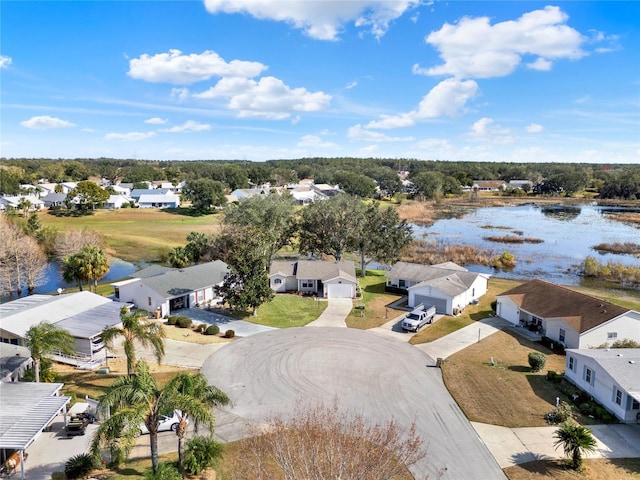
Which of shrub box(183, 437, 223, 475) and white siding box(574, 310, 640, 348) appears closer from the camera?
shrub box(183, 437, 223, 475)

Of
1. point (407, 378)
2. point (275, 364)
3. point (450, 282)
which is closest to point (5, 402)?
point (275, 364)

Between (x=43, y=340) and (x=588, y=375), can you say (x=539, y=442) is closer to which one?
(x=588, y=375)

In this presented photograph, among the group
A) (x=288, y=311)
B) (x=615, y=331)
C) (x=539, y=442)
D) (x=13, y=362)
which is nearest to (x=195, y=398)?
(x=13, y=362)

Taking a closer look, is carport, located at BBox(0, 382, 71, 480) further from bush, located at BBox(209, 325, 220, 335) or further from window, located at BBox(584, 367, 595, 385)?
window, located at BBox(584, 367, 595, 385)

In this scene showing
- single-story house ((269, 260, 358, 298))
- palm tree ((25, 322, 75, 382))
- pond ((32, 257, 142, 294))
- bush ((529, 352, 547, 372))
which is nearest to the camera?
palm tree ((25, 322, 75, 382))

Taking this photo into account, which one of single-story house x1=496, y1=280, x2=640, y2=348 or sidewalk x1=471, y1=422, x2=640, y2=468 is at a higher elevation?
single-story house x1=496, y1=280, x2=640, y2=348

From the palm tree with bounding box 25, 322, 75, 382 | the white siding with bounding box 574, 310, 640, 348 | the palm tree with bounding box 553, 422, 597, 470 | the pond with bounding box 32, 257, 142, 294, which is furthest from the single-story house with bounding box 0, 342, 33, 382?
the white siding with bounding box 574, 310, 640, 348

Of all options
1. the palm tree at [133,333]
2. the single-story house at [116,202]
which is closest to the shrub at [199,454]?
the palm tree at [133,333]

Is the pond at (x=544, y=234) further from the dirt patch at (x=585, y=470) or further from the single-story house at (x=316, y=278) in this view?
the dirt patch at (x=585, y=470)
